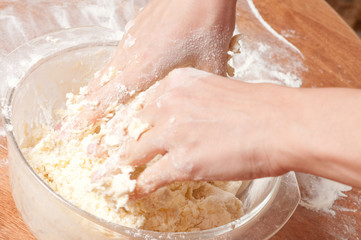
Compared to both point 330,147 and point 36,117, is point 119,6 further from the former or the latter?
point 330,147

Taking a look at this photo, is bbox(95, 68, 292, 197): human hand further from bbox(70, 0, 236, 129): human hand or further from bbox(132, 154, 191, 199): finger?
bbox(70, 0, 236, 129): human hand

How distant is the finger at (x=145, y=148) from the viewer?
0.67 m

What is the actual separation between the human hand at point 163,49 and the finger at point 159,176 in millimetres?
200

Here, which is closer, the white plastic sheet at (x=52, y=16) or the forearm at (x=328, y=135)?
the forearm at (x=328, y=135)

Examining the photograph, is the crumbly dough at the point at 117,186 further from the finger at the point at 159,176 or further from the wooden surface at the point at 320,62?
the wooden surface at the point at 320,62

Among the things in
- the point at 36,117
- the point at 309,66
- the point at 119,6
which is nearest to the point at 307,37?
the point at 309,66

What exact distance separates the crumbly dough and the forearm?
0.25m

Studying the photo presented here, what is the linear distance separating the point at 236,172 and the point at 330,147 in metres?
0.15

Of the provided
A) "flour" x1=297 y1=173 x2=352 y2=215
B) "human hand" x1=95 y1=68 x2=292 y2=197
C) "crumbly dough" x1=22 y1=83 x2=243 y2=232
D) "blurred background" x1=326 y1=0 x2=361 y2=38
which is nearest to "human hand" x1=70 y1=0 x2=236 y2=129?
"crumbly dough" x1=22 y1=83 x2=243 y2=232

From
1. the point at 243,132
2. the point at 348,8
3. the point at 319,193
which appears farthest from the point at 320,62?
the point at 348,8

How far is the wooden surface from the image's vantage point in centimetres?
93

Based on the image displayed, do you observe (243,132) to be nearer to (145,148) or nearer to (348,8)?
(145,148)

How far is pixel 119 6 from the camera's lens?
1.34m

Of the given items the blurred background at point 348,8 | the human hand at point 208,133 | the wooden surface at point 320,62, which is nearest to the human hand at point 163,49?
the human hand at point 208,133
